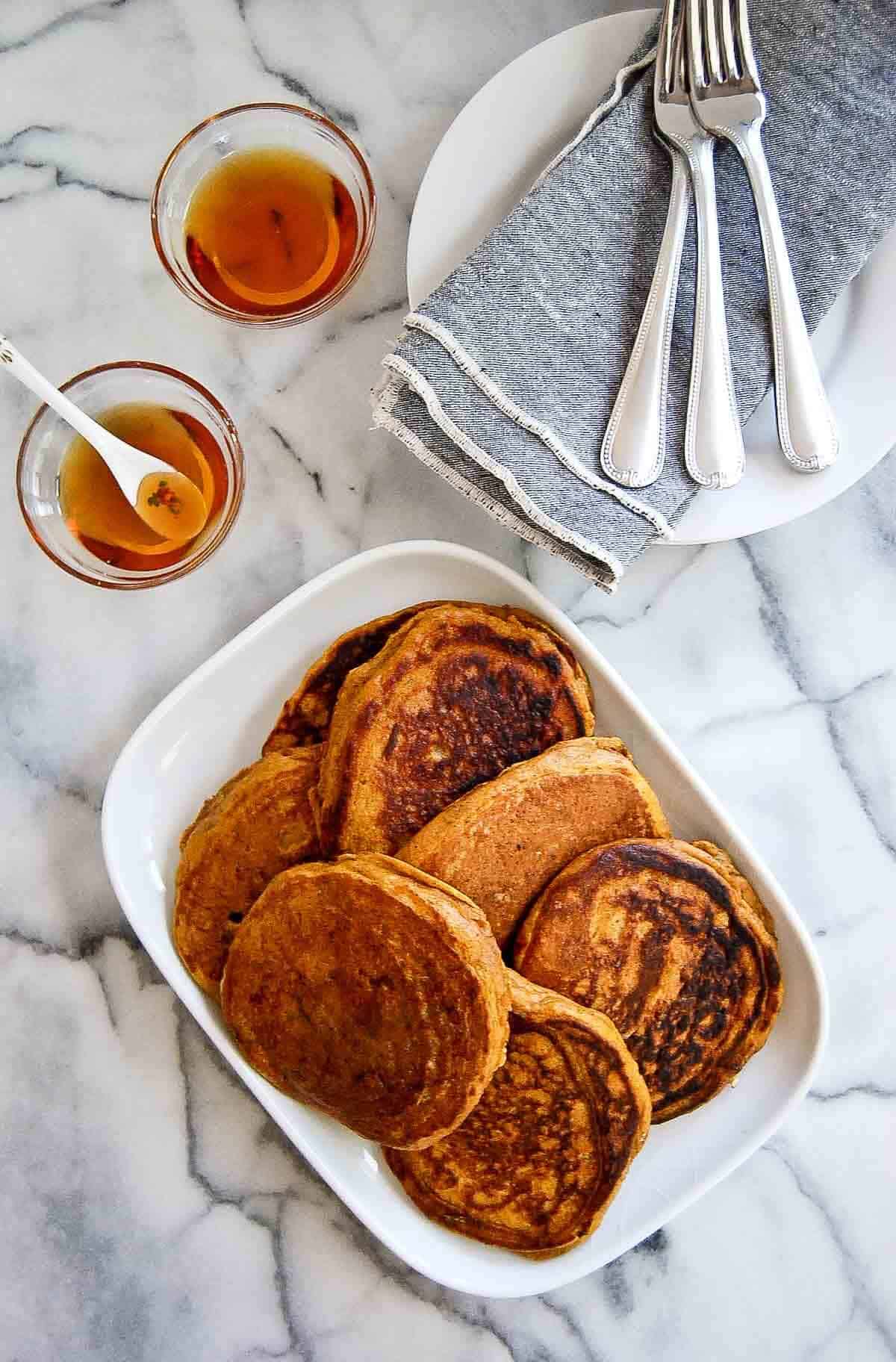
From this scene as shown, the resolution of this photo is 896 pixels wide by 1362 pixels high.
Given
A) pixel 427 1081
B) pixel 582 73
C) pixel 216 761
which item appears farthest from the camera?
pixel 216 761

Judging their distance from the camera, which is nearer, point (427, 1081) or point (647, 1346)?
point (427, 1081)

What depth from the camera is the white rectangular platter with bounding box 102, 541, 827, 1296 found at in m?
1.46

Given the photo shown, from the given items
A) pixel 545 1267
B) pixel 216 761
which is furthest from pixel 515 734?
pixel 545 1267

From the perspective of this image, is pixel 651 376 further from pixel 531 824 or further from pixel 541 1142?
pixel 541 1142

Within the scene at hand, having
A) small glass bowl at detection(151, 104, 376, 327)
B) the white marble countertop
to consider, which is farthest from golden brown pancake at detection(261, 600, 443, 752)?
small glass bowl at detection(151, 104, 376, 327)

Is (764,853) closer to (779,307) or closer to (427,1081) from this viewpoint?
(427,1081)

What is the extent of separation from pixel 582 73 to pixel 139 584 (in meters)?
0.85

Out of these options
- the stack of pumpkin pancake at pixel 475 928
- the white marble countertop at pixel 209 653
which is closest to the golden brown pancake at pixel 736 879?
the stack of pumpkin pancake at pixel 475 928

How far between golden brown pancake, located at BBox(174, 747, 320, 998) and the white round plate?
0.58 meters

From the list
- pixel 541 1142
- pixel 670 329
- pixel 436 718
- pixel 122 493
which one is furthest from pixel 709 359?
pixel 541 1142

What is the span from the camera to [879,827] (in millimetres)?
1624

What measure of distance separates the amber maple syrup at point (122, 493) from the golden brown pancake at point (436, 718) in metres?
0.31

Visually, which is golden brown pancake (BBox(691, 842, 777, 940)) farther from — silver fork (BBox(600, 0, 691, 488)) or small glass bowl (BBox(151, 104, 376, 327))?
small glass bowl (BBox(151, 104, 376, 327))

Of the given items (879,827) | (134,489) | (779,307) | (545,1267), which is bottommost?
(545,1267)
